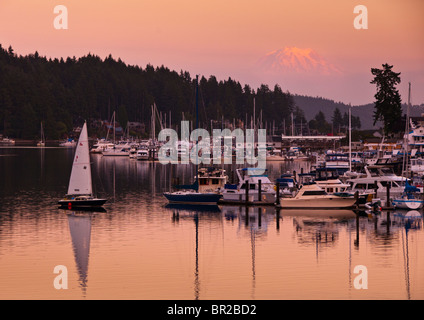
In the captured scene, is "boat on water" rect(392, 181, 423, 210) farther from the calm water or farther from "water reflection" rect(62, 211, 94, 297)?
"water reflection" rect(62, 211, 94, 297)

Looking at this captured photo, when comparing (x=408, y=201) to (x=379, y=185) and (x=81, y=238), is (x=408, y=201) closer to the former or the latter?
(x=379, y=185)

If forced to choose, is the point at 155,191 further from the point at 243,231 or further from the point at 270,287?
the point at 270,287

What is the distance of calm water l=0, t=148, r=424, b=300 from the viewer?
145 ft

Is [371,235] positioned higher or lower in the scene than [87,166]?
lower

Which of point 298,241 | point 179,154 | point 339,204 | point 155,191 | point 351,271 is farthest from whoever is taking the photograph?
point 179,154

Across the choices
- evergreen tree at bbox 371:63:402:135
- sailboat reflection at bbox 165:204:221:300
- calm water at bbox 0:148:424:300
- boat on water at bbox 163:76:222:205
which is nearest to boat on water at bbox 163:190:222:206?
boat on water at bbox 163:76:222:205

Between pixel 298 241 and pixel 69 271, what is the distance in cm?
1983

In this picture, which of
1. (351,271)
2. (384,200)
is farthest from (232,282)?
(384,200)

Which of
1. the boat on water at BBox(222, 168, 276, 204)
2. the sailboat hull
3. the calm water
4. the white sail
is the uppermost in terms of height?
the white sail

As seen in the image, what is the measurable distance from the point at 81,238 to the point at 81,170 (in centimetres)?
1528

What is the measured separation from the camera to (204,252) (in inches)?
2188

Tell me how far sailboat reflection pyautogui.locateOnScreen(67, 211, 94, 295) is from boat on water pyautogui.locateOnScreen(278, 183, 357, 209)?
20.4 m

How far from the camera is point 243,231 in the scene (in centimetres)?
6347

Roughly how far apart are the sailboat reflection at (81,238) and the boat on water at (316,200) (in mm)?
20439
